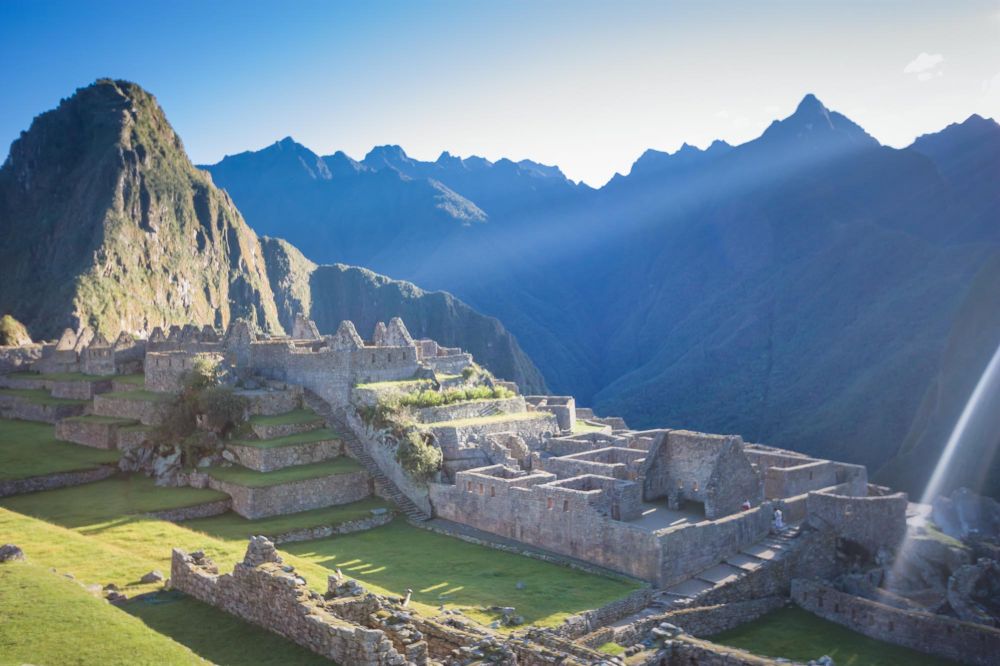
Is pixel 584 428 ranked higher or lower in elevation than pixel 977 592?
higher

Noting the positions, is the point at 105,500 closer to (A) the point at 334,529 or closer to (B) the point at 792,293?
(A) the point at 334,529

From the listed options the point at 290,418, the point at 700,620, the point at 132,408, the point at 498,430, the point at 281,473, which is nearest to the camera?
the point at 700,620

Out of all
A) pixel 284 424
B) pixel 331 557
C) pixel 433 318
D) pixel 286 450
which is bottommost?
pixel 331 557

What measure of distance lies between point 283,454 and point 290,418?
300cm

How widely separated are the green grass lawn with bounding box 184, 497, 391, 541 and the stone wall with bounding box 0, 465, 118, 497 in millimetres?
6395

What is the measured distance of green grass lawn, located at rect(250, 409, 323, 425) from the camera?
31.4 meters

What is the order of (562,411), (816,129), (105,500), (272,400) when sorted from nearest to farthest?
(105,500) → (272,400) → (562,411) → (816,129)

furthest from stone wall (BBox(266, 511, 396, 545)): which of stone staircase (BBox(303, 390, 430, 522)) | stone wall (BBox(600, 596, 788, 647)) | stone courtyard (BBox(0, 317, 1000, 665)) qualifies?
stone wall (BBox(600, 596, 788, 647))

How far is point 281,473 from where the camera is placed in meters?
28.7

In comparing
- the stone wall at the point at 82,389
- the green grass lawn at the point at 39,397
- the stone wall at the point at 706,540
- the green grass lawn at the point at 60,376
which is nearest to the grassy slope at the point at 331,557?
the stone wall at the point at 706,540

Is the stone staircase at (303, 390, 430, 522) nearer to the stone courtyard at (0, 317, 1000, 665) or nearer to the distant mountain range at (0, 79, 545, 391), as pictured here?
the stone courtyard at (0, 317, 1000, 665)

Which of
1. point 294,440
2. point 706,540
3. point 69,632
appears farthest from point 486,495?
point 69,632

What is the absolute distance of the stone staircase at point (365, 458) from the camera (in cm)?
2889

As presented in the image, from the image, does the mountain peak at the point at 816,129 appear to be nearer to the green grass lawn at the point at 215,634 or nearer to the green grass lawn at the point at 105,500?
the green grass lawn at the point at 105,500
